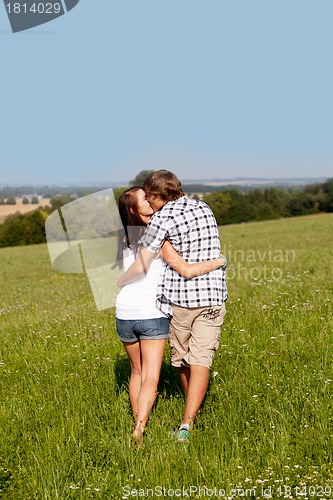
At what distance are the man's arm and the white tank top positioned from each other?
61 mm

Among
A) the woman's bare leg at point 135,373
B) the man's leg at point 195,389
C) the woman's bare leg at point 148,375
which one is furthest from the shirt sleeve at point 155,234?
the man's leg at point 195,389

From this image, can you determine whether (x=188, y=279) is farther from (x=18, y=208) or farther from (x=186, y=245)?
(x=18, y=208)

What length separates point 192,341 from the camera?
15.5ft

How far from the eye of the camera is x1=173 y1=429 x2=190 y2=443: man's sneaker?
14.4 feet

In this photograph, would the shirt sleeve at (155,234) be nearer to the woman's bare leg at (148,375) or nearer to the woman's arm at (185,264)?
the woman's arm at (185,264)

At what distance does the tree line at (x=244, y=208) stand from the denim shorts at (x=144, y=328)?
6705cm

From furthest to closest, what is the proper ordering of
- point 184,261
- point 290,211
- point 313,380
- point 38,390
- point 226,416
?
point 290,211, point 38,390, point 313,380, point 226,416, point 184,261

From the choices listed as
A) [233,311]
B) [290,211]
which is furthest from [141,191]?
[290,211]

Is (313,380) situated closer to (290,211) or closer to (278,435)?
→ (278,435)

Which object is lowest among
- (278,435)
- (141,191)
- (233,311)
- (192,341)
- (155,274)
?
(233,311)

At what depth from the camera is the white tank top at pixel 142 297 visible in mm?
4645

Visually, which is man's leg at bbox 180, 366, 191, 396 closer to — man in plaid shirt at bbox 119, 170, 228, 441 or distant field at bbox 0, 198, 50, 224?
man in plaid shirt at bbox 119, 170, 228, 441

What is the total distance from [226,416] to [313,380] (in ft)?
3.52

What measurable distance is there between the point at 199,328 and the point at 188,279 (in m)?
0.45
